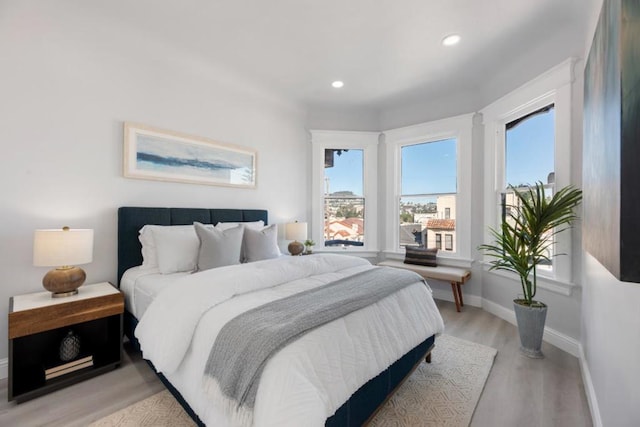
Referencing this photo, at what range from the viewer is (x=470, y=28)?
8.11 ft

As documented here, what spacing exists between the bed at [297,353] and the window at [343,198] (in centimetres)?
204

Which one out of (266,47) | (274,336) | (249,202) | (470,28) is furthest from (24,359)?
(470,28)

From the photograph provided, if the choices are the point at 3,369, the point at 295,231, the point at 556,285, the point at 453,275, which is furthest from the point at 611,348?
the point at 3,369

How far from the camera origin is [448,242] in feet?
12.8

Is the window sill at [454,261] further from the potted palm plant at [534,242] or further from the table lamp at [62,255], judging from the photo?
the table lamp at [62,255]

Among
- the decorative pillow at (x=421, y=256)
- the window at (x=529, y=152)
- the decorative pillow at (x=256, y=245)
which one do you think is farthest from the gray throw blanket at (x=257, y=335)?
the decorative pillow at (x=421, y=256)

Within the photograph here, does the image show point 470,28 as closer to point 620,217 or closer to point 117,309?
point 620,217

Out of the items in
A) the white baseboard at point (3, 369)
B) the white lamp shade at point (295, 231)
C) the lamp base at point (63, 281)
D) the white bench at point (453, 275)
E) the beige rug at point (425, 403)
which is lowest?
the beige rug at point (425, 403)

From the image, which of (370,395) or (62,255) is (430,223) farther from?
(62,255)

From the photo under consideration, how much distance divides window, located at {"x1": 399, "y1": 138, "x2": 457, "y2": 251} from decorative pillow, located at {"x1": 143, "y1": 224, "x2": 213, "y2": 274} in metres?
3.14

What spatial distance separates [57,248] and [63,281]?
0.88 feet

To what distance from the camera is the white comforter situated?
1.05 meters

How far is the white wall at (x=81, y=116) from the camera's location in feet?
6.68

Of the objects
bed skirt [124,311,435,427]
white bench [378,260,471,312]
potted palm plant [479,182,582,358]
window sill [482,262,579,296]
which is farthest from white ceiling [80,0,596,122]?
bed skirt [124,311,435,427]
